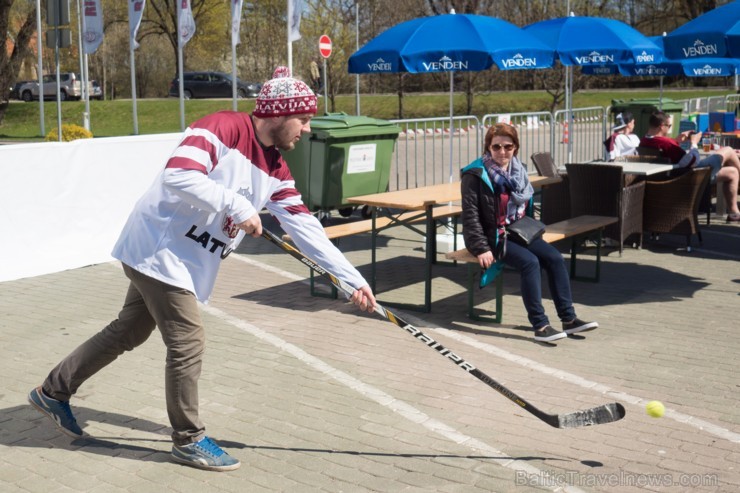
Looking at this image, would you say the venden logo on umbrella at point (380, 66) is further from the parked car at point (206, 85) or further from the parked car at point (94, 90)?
the parked car at point (94, 90)

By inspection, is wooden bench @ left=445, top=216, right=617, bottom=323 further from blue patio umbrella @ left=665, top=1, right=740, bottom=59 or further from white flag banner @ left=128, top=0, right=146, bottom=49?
white flag banner @ left=128, top=0, right=146, bottom=49

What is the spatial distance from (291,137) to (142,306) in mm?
1108

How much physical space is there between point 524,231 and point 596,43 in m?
5.52

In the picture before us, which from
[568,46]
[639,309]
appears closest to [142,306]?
[639,309]

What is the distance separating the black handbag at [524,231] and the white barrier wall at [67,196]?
14.3 feet

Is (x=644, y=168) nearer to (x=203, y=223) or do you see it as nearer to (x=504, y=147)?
(x=504, y=147)

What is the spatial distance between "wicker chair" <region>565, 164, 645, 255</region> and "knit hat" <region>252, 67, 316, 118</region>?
5.04 m

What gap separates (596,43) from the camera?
11523 millimetres

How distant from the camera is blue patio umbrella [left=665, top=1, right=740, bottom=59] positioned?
7.83 metres

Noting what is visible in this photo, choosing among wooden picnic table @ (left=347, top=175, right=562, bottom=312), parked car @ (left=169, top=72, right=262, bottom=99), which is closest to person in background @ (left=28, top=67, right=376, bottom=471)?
wooden picnic table @ (left=347, top=175, right=562, bottom=312)

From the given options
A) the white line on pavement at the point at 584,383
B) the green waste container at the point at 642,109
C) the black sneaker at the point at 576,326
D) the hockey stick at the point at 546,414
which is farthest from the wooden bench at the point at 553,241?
the green waste container at the point at 642,109

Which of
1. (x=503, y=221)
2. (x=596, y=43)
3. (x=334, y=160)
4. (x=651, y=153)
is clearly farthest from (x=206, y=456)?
(x=596, y=43)

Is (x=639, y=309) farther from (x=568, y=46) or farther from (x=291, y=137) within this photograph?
(x=568, y=46)

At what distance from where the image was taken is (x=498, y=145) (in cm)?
675
